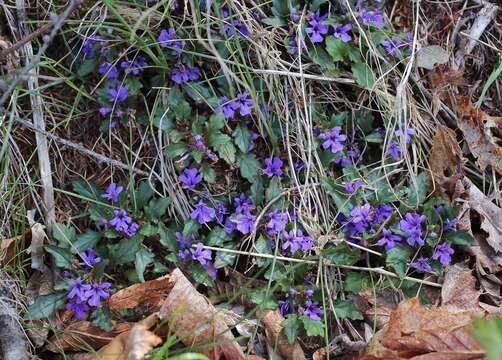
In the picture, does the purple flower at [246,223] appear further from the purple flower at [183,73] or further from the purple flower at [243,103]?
the purple flower at [183,73]

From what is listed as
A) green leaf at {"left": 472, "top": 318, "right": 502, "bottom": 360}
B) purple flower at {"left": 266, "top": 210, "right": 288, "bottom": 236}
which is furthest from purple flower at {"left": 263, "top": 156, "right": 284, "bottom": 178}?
green leaf at {"left": 472, "top": 318, "right": 502, "bottom": 360}

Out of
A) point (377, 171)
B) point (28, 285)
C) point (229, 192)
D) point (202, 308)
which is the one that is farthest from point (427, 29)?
point (28, 285)

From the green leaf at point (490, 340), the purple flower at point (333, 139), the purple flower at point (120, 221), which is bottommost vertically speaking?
the purple flower at point (120, 221)

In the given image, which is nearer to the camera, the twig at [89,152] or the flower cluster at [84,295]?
the flower cluster at [84,295]

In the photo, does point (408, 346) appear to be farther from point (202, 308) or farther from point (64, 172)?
point (64, 172)

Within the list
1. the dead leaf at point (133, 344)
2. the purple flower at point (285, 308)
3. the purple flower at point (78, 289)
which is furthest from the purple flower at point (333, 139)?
the purple flower at point (78, 289)
